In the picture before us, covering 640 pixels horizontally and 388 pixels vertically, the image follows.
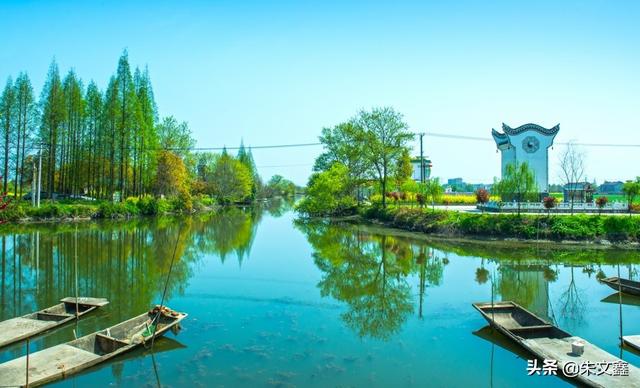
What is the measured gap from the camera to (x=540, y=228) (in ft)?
82.0

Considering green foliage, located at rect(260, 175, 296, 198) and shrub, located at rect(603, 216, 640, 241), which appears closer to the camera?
shrub, located at rect(603, 216, 640, 241)

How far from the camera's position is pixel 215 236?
29.2 metres

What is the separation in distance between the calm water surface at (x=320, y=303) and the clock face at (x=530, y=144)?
1892cm

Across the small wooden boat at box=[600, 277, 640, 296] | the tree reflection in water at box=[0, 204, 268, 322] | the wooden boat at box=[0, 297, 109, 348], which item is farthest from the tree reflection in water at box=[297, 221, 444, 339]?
the wooden boat at box=[0, 297, 109, 348]

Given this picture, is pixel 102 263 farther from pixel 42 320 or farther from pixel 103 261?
pixel 42 320

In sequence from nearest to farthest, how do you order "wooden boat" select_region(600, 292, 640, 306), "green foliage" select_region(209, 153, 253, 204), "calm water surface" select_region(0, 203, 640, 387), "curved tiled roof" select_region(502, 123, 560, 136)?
"calm water surface" select_region(0, 203, 640, 387) < "wooden boat" select_region(600, 292, 640, 306) < "curved tiled roof" select_region(502, 123, 560, 136) < "green foliage" select_region(209, 153, 253, 204)

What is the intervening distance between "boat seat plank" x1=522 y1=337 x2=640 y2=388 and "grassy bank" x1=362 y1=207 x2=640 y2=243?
14923mm

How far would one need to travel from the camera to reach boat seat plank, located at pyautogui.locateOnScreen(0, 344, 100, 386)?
6.90 metres

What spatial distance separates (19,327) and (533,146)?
131ft

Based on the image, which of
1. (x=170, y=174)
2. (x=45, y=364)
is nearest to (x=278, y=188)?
(x=170, y=174)

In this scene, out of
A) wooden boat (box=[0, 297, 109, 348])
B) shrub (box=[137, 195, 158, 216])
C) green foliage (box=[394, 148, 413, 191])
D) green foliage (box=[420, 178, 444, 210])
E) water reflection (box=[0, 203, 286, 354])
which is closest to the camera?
wooden boat (box=[0, 297, 109, 348])

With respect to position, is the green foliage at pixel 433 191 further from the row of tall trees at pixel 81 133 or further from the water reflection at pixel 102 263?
the row of tall trees at pixel 81 133

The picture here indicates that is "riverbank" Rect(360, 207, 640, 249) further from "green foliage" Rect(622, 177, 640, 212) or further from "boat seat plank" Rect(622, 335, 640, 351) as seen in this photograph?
"boat seat plank" Rect(622, 335, 640, 351)

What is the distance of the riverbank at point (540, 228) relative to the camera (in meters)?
23.5
